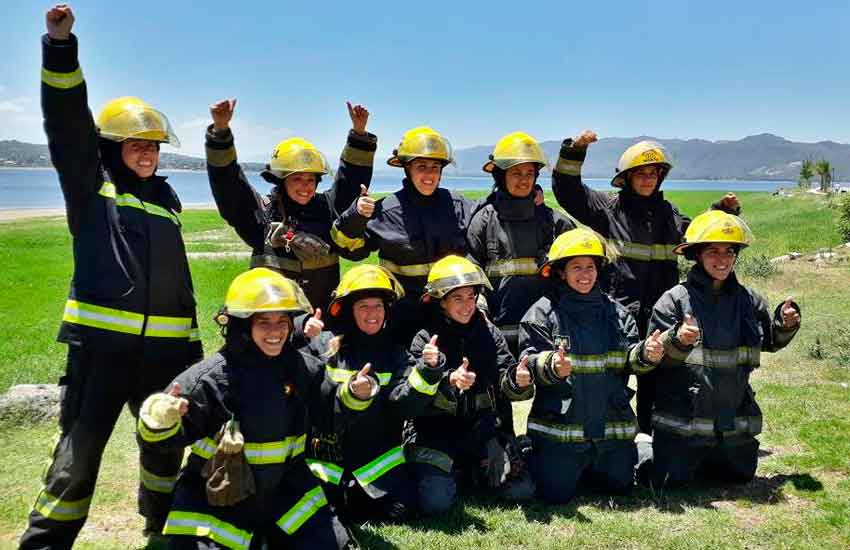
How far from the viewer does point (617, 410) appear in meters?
5.16

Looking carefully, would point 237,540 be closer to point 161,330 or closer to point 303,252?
point 161,330

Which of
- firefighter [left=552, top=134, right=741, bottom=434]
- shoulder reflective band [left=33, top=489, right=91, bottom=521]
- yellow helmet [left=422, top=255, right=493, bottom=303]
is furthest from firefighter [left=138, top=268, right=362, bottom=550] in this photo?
firefighter [left=552, top=134, right=741, bottom=434]

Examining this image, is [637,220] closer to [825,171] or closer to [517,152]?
[517,152]

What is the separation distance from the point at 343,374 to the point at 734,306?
3.14m

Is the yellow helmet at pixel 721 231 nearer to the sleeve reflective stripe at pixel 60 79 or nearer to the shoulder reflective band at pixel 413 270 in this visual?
the shoulder reflective band at pixel 413 270

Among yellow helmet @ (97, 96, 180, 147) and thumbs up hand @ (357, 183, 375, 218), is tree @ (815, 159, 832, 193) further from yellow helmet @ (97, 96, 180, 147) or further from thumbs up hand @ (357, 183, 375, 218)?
yellow helmet @ (97, 96, 180, 147)

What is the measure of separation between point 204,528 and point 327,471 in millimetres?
1051

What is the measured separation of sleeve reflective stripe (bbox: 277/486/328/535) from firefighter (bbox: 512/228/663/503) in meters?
1.82

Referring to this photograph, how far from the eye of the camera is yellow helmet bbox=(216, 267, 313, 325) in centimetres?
395

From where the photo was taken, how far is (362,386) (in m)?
4.20

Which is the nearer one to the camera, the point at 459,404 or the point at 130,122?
the point at 130,122

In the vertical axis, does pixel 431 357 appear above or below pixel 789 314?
below

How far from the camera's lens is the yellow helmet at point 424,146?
546 cm

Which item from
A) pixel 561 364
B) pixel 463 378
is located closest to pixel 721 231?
pixel 561 364
